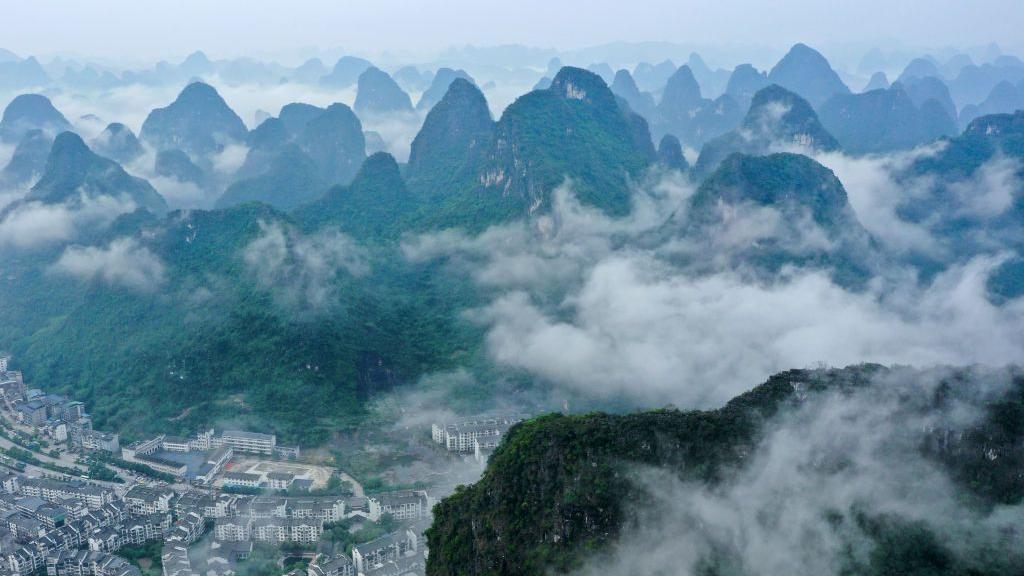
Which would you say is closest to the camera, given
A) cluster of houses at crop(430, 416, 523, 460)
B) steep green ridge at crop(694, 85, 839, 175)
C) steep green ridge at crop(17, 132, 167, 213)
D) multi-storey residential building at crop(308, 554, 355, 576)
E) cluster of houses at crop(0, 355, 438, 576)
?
multi-storey residential building at crop(308, 554, 355, 576)

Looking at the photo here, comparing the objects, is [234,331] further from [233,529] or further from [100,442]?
[233,529]

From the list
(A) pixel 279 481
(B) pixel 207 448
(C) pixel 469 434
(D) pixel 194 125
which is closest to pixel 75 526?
(A) pixel 279 481

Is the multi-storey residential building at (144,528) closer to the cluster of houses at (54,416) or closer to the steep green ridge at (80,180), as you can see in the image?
the cluster of houses at (54,416)

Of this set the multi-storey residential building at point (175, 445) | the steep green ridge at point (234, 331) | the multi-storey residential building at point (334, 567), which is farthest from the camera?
the steep green ridge at point (234, 331)

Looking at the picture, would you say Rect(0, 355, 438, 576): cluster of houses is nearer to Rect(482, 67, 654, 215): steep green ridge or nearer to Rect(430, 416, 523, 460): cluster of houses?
Rect(430, 416, 523, 460): cluster of houses

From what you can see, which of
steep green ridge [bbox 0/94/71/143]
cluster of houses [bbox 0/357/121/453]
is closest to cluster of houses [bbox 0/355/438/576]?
cluster of houses [bbox 0/357/121/453]

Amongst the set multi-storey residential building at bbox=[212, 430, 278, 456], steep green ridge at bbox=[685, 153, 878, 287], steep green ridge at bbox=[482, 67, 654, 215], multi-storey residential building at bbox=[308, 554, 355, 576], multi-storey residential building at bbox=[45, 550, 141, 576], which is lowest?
multi-storey residential building at bbox=[308, 554, 355, 576]

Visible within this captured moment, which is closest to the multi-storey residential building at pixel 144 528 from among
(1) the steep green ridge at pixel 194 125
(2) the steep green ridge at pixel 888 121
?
(1) the steep green ridge at pixel 194 125
